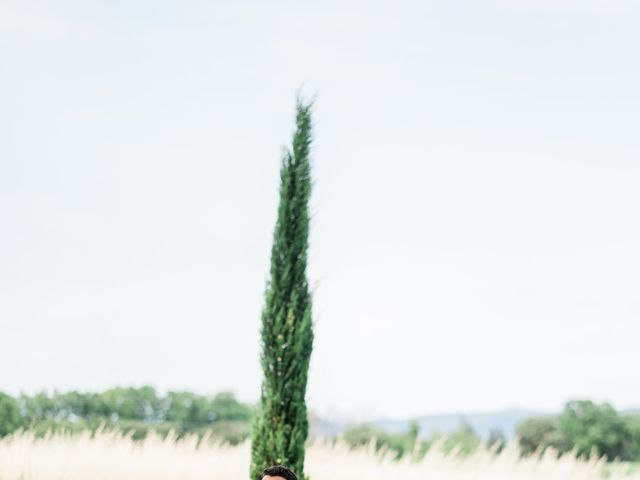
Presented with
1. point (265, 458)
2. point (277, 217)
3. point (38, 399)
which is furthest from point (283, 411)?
point (38, 399)

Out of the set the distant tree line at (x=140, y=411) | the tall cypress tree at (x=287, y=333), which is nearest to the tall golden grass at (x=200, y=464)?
the tall cypress tree at (x=287, y=333)

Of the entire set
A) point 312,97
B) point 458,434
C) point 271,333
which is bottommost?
point 458,434

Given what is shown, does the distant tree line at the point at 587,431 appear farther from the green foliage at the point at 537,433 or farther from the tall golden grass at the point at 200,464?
the tall golden grass at the point at 200,464

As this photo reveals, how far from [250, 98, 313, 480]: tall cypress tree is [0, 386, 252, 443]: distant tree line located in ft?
40.2

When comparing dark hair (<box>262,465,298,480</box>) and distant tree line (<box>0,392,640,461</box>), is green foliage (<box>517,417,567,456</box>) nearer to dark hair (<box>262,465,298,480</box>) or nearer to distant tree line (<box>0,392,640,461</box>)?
distant tree line (<box>0,392,640,461</box>)

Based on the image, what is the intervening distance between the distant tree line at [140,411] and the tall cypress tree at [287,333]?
12255 mm

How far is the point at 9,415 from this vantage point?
20.4 m

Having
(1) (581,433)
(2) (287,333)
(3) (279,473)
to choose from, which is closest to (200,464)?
(2) (287,333)

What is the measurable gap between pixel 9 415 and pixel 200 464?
12.0 m

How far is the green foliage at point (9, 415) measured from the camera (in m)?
20.0

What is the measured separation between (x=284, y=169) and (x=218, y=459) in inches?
150

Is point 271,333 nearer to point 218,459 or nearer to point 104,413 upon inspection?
point 218,459

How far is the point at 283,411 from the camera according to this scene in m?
8.91

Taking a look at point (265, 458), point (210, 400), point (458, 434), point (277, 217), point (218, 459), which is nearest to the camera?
point (265, 458)
